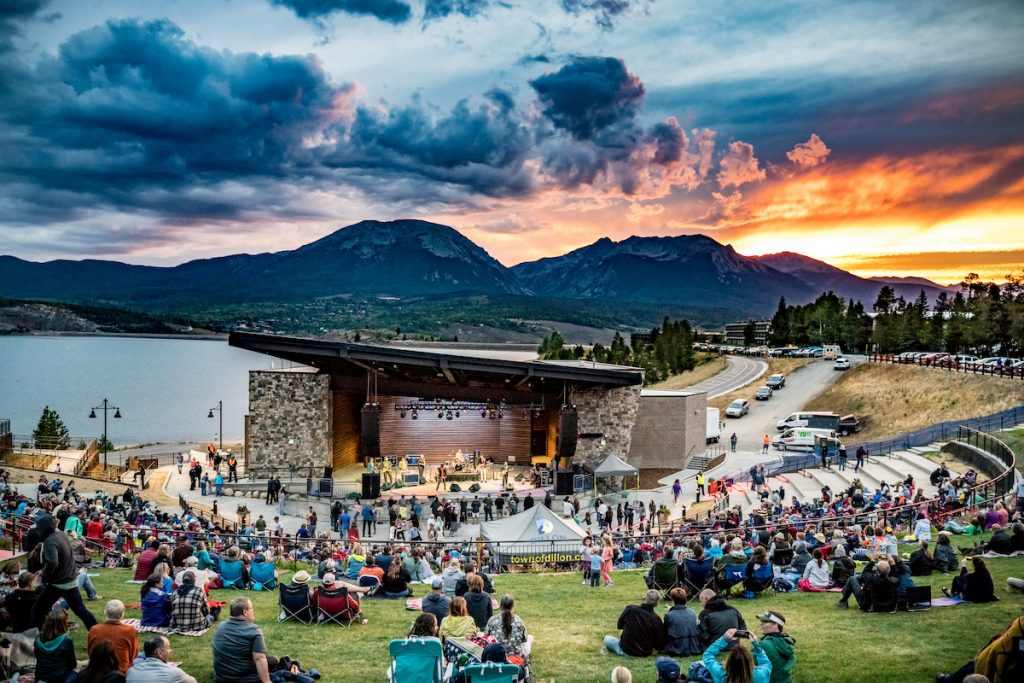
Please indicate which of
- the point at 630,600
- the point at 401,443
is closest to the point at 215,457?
the point at 401,443

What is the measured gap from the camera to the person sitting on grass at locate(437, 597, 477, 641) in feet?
24.6

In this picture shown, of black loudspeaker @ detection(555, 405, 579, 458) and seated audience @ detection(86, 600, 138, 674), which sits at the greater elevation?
seated audience @ detection(86, 600, 138, 674)

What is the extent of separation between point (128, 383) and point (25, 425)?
60.0 metres

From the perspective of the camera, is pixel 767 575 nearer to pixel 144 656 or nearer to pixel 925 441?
pixel 144 656

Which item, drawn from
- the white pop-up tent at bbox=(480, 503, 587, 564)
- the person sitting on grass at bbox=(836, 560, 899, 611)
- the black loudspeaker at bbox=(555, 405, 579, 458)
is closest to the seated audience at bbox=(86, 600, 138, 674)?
the person sitting on grass at bbox=(836, 560, 899, 611)

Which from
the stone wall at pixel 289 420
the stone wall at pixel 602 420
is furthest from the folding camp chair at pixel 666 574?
the stone wall at pixel 289 420

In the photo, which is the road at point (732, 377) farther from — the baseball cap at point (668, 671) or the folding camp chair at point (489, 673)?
the folding camp chair at point (489, 673)

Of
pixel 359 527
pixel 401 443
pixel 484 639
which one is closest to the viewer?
pixel 484 639

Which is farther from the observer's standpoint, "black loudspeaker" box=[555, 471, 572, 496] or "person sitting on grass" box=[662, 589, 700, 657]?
"black loudspeaker" box=[555, 471, 572, 496]

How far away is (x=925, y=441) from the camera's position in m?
31.5

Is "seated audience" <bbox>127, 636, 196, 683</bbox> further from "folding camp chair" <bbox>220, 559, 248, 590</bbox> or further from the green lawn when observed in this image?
"folding camp chair" <bbox>220, 559, 248, 590</bbox>

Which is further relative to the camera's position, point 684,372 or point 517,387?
point 684,372

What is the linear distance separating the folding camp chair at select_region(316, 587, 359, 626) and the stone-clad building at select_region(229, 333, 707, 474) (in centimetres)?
1812

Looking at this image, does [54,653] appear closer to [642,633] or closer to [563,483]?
[642,633]
